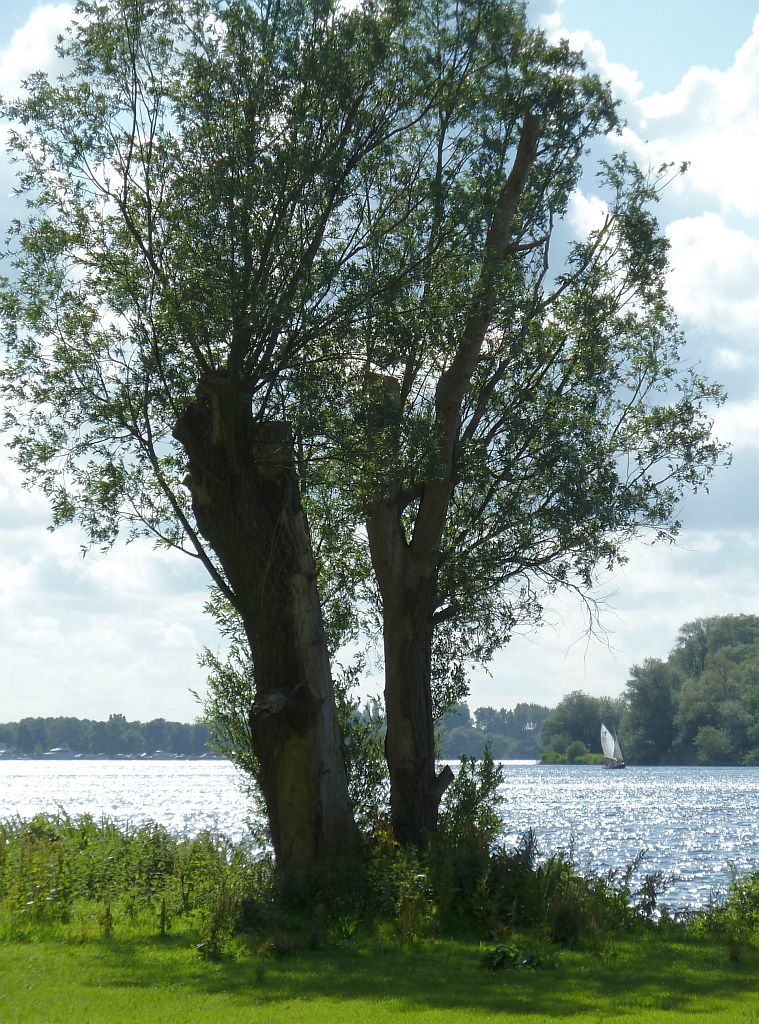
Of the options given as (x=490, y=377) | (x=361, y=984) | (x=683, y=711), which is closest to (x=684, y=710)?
(x=683, y=711)

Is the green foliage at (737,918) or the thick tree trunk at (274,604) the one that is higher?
the thick tree trunk at (274,604)

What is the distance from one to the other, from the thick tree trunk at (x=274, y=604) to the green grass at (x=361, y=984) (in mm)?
2639

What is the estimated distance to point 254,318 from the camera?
47.5 feet

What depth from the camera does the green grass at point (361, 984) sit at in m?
9.22

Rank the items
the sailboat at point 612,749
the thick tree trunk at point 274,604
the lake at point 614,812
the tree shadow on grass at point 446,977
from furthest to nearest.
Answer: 1. the sailboat at point 612,749
2. the lake at point 614,812
3. the thick tree trunk at point 274,604
4. the tree shadow on grass at point 446,977

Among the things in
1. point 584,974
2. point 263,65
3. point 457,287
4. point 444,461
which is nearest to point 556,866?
point 584,974

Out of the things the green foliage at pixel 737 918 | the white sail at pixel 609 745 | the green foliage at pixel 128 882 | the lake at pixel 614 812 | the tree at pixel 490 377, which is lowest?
the lake at pixel 614 812

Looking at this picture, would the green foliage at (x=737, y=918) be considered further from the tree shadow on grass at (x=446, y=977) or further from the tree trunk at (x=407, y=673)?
the tree trunk at (x=407, y=673)

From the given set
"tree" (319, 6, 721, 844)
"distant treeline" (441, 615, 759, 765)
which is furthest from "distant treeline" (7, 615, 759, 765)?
"tree" (319, 6, 721, 844)

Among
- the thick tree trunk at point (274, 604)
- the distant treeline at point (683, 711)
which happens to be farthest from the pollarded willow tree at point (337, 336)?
the distant treeline at point (683, 711)

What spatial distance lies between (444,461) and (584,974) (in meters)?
7.45

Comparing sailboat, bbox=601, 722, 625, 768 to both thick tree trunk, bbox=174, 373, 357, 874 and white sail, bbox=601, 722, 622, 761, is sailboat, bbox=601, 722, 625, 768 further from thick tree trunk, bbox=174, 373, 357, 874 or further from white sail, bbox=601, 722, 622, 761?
thick tree trunk, bbox=174, 373, 357, 874

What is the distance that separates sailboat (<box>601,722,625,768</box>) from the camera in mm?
114688

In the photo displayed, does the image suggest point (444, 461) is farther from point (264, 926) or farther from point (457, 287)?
point (264, 926)
